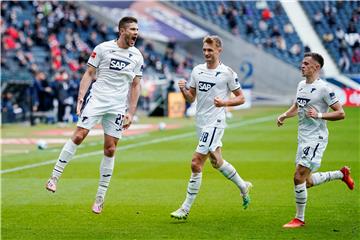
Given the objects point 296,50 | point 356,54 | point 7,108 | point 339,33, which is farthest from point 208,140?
point 296,50

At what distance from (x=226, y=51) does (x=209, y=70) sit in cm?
4548

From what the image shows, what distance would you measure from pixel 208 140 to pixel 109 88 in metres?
1.53

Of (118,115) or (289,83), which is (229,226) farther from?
(289,83)

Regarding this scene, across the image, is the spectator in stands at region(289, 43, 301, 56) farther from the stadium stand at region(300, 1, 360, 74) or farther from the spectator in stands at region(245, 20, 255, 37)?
the spectator in stands at region(245, 20, 255, 37)

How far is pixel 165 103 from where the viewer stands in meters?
39.5

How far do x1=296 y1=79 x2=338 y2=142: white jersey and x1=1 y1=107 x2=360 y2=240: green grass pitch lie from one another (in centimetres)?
117

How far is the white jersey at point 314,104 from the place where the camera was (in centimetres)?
1153

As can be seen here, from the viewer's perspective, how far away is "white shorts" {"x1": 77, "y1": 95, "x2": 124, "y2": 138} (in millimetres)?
12062

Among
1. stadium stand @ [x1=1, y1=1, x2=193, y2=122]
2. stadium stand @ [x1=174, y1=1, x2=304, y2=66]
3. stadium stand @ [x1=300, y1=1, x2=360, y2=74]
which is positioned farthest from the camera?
stadium stand @ [x1=174, y1=1, x2=304, y2=66]

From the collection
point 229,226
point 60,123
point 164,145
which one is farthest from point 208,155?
point 60,123

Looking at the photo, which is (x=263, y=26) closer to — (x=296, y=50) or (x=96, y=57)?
(x=296, y=50)

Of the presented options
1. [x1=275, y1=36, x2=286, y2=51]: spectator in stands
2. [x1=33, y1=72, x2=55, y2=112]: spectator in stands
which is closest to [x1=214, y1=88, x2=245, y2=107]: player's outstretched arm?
[x1=33, y1=72, x2=55, y2=112]: spectator in stands

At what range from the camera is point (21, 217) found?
40.5 ft

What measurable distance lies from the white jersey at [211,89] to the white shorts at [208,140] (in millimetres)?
87
